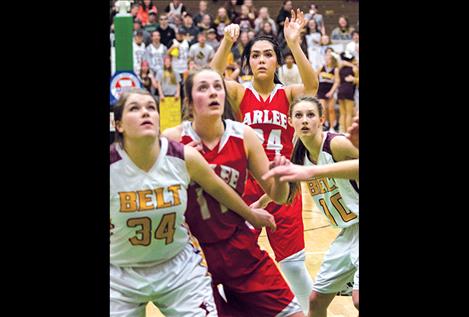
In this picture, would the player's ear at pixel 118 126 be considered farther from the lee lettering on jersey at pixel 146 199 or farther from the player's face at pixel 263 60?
the player's face at pixel 263 60

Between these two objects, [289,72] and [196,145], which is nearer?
[196,145]

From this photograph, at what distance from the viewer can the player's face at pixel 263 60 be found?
331 cm

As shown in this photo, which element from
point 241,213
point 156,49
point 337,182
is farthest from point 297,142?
point 156,49

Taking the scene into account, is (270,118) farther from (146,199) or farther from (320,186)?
(146,199)

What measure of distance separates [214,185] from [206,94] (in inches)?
14.2

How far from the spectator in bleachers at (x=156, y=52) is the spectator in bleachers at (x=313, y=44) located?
0.68 metres

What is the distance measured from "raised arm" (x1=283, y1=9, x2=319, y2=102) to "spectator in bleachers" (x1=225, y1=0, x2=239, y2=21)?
280 mm

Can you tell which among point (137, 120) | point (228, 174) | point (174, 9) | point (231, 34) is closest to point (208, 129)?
point (228, 174)

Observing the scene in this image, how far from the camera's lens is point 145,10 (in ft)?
11.1

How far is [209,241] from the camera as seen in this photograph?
9.80ft

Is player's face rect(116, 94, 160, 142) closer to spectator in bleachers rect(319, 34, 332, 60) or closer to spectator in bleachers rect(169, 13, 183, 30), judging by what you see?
spectator in bleachers rect(169, 13, 183, 30)

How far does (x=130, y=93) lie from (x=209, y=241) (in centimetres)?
67

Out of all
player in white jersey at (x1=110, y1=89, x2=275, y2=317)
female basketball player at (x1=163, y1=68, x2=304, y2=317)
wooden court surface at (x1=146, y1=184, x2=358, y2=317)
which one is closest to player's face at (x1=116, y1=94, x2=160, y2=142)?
player in white jersey at (x1=110, y1=89, x2=275, y2=317)
